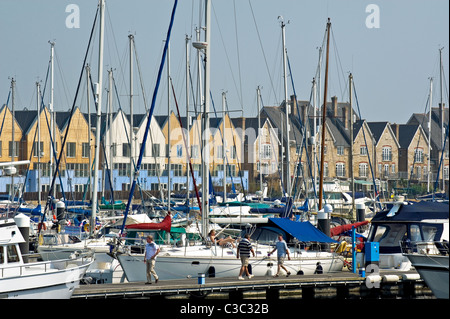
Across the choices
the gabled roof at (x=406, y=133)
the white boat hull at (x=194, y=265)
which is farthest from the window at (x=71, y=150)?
the white boat hull at (x=194, y=265)

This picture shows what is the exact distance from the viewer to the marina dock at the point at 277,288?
26156 mm

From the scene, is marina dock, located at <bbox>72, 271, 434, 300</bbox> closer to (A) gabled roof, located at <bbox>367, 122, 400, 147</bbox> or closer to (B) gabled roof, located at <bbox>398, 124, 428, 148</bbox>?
(A) gabled roof, located at <bbox>367, 122, 400, 147</bbox>

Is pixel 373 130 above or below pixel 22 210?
above

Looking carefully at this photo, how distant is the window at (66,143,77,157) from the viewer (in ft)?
298

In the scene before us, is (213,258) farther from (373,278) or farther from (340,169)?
(340,169)

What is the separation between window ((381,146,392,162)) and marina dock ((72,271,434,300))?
249 feet

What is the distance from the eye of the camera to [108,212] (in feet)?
181

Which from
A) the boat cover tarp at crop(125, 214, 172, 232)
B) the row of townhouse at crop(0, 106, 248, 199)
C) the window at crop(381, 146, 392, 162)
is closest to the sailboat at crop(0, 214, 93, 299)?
the boat cover tarp at crop(125, 214, 172, 232)

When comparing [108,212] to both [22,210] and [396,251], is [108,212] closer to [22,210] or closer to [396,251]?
[22,210]

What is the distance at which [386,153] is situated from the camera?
343 ft

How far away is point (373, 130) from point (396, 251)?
74.9m

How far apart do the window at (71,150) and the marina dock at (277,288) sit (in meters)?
63.8

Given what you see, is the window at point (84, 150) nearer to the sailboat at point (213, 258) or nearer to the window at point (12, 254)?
the sailboat at point (213, 258)
